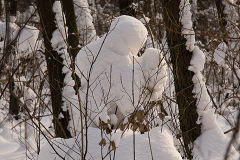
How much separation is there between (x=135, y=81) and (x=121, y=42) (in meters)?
0.47

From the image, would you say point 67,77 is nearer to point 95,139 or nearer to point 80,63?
point 80,63

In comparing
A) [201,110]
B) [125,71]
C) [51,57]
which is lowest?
[201,110]

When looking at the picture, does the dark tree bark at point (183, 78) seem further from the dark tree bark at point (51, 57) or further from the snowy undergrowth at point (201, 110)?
the dark tree bark at point (51, 57)

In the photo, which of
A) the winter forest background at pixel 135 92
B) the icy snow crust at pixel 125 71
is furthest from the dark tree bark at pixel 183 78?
the icy snow crust at pixel 125 71

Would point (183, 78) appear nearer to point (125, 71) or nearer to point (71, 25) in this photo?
point (125, 71)

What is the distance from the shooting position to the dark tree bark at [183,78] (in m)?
3.81

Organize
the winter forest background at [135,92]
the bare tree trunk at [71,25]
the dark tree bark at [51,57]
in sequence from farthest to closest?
the bare tree trunk at [71,25]
the dark tree bark at [51,57]
the winter forest background at [135,92]

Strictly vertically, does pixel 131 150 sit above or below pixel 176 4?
below

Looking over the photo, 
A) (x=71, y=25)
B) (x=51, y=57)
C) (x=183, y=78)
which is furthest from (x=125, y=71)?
(x=71, y=25)

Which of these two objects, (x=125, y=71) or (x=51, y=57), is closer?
(x=125, y=71)

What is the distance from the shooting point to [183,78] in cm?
386

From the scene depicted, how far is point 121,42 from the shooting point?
3.26 meters

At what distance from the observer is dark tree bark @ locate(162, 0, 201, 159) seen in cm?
381

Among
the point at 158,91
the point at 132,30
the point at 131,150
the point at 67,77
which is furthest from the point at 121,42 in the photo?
the point at 67,77
